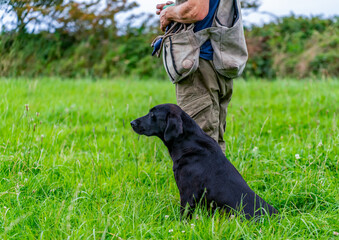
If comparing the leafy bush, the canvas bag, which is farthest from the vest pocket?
the leafy bush

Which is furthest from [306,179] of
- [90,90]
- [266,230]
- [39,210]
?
[90,90]

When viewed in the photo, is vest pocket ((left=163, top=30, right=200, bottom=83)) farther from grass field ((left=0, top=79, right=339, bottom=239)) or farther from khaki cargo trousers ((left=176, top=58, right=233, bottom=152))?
grass field ((left=0, top=79, right=339, bottom=239))

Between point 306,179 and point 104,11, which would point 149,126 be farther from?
point 104,11

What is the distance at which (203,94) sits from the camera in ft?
9.97

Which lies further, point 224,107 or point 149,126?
point 224,107

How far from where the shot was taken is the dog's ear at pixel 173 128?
2.78 metres

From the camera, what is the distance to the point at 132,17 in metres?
12.4

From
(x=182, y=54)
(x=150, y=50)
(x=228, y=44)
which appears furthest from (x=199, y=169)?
(x=150, y=50)

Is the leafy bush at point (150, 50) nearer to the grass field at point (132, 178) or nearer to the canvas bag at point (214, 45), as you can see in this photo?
the grass field at point (132, 178)

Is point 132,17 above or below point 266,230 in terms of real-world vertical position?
above

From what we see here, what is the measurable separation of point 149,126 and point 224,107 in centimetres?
72

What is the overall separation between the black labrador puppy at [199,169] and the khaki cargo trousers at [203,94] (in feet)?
0.57

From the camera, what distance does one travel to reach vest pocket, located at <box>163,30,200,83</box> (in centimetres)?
287

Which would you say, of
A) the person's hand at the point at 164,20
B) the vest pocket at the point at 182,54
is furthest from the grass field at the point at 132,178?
the person's hand at the point at 164,20
